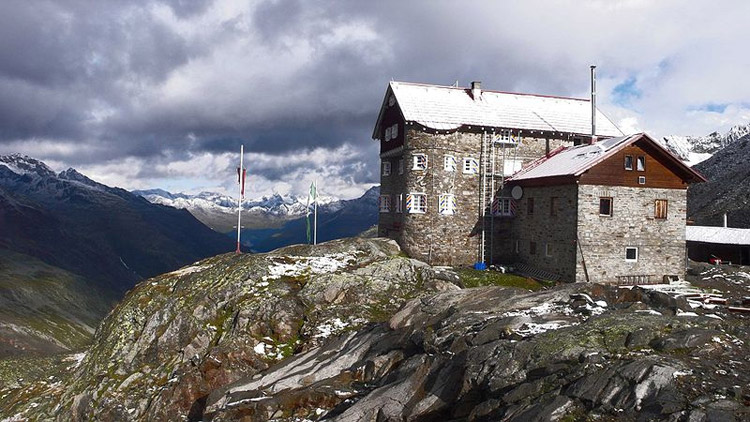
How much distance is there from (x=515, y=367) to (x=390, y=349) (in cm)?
798

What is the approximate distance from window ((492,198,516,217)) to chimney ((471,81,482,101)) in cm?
1141

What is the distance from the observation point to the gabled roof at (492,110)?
→ 4641cm

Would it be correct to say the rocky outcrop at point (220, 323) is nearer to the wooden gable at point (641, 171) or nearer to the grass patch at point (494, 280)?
the grass patch at point (494, 280)

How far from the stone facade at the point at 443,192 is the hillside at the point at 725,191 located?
6326cm

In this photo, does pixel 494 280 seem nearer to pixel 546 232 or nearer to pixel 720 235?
pixel 546 232

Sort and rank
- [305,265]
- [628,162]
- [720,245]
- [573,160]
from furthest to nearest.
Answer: [720,245] < [573,160] < [628,162] < [305,265]

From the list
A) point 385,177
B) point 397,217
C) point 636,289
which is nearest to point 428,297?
point 636,289

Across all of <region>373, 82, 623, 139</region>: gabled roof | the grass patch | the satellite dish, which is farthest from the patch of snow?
the satellite dish

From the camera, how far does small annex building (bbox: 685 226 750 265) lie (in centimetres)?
5563

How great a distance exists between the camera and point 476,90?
50.6m

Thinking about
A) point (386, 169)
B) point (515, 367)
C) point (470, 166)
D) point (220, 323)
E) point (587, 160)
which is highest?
point (386, 169)

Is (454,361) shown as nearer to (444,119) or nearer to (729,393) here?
(729,393)

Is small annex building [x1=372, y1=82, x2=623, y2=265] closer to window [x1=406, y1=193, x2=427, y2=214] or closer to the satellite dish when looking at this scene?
window [x1=406, y1=193, x2=427, y2=214]

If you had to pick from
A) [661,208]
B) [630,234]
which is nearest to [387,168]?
[630,234]
